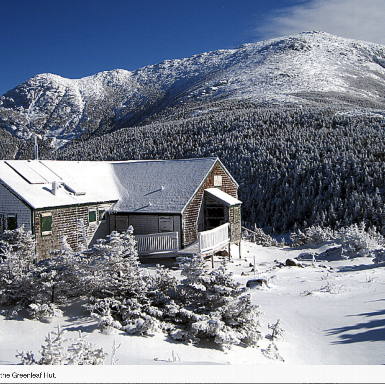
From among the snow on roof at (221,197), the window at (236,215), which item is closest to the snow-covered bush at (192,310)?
the snow on roof at (221,197)

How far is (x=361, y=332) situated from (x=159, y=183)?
13547 millimetres

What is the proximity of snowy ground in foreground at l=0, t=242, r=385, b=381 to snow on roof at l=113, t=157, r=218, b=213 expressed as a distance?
6592 millimetres

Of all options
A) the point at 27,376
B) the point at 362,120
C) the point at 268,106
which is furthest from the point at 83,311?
the point at 268,106

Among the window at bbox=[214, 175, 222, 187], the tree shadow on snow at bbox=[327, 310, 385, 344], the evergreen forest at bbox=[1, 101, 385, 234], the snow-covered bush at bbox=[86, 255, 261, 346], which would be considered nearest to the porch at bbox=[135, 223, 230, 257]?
the window at bbox=[214, 175, 222, 187]

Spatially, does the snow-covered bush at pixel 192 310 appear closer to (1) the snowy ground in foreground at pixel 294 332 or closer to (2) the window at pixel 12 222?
(1) the snowy ground in foreground at pixel 294 332

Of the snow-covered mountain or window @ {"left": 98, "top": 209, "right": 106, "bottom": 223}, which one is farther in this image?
the snow-covered mountain

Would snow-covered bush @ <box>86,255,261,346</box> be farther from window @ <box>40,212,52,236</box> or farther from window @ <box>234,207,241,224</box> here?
window @ <box>234,207,241,224</box>

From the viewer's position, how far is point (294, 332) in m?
9.91

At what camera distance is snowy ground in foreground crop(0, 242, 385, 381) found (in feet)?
25.2

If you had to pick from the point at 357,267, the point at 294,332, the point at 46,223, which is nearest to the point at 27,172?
the point at 46,223

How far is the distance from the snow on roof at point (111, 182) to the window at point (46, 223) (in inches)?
18.5

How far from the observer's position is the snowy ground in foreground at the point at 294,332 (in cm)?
769

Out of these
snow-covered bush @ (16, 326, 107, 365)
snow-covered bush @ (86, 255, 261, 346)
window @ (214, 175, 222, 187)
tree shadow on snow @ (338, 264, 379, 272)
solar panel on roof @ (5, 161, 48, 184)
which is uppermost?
solar panel on roof @ (5, 161, 48, 184)

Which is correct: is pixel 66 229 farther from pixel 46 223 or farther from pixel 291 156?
pixel 291 156
